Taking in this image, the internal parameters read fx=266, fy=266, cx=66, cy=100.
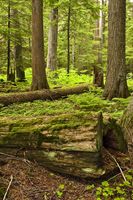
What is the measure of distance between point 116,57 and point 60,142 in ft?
17.4

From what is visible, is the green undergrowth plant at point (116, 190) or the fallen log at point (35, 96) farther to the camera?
the fallen log at point (35, 96)

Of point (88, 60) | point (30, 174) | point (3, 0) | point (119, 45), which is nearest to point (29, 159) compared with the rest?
point (30, 174)

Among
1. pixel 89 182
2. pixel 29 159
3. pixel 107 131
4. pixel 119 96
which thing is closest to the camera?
pixel 89 182

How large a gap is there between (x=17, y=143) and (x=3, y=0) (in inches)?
386

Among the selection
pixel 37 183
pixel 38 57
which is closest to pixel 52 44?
pixel 38 57

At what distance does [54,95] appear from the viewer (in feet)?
30.4

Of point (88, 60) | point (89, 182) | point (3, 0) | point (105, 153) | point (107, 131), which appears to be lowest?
point (89, 182)

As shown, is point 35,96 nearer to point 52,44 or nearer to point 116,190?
point 116,190

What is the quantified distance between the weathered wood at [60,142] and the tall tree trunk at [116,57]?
4.53m

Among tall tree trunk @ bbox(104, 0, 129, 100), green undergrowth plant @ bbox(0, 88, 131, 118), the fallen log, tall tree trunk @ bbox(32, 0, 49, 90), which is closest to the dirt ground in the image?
green undergrowth plant @ bbox(0, 88, 131, 118)

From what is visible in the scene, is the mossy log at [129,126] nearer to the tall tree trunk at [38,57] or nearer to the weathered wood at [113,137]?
the weathered wood at [113,137]

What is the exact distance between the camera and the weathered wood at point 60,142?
3627 mm

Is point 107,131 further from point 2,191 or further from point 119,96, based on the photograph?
point 119,96

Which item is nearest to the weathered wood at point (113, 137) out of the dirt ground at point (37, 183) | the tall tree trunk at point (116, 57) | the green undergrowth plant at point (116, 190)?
the dirt ground at point (37, 183)
